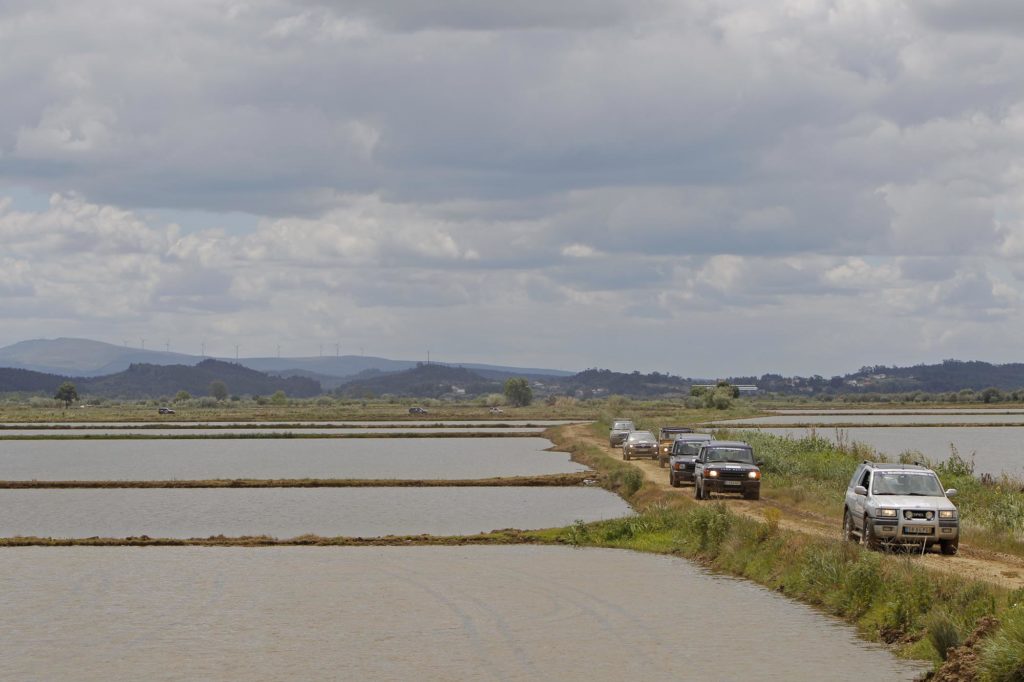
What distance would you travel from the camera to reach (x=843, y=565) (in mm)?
27875

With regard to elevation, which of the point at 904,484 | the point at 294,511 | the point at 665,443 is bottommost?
the point at 294,511

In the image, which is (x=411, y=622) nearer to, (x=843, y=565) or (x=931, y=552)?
(x=843, y=565)

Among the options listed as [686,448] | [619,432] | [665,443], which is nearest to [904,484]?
[686,448]

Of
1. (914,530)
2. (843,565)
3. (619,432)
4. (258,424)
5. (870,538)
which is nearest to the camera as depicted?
(843,565)

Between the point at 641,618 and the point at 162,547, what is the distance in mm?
19938

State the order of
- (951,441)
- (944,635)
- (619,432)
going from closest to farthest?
(944,635)
(619,432)
(951,441)

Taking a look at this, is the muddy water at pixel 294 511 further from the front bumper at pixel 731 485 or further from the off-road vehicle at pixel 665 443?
the off-road vehicle at pixel 665 443

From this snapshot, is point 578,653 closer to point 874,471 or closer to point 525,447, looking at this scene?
point 874,471

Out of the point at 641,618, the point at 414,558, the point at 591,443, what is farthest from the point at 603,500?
the point at 591,443

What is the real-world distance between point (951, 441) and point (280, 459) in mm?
51817

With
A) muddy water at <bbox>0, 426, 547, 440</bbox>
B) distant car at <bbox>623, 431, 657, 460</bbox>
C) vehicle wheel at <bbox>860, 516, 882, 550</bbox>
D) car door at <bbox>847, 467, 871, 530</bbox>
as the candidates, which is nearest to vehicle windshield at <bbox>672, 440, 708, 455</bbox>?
distant car at <bbox>623, 431, 657, 460</bbox>

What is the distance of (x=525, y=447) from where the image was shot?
107875mm

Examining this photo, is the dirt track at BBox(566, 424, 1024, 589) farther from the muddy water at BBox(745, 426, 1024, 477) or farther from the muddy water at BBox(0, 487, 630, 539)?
the muddy water at BBox(745, 426, 1024, 477)

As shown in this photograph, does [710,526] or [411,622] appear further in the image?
[710,526]
